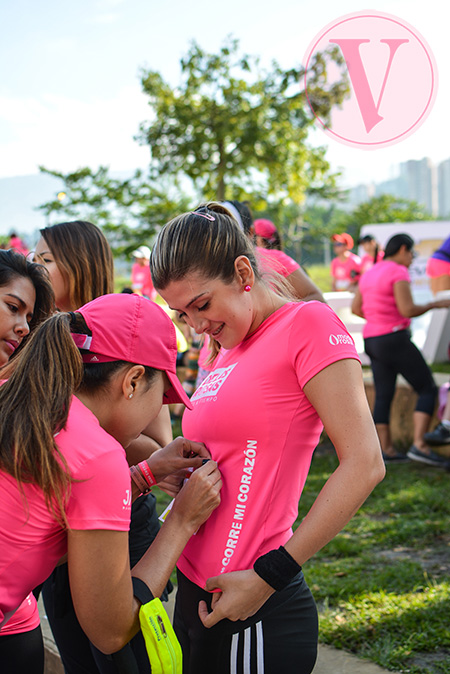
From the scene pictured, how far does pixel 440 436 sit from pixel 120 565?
15.5 ft

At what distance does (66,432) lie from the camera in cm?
142

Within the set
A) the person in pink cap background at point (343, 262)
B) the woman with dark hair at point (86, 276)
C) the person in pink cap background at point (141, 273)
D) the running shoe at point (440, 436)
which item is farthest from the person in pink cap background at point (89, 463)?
the person in pink cap background at point (343, 262)

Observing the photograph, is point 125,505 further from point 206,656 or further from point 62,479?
point 206,656

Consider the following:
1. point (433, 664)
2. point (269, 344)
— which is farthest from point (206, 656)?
point (433, 664)

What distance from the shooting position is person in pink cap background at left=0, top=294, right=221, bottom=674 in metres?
1.38

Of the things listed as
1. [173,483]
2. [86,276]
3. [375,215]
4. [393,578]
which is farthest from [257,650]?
[375,215]

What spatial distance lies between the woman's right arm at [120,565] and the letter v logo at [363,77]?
188 centimetres

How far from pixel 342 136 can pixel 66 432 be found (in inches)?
78.2

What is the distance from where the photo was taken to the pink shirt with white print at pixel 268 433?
1.63 meters

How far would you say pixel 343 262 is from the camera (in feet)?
41.2

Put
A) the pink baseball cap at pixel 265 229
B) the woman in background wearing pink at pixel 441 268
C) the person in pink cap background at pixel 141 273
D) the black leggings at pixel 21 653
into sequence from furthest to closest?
the person in pink cap background at pixel 141 273 < the woman in background wearing pink at pixel 441 268 < the pink baseball cap at pixel 265 229 < the black leggings at pixel 21 653

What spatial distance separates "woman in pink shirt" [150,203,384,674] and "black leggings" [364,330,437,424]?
4493mm

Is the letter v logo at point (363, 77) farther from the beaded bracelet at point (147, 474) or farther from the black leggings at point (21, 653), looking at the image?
the black leggings at point (21, 653)

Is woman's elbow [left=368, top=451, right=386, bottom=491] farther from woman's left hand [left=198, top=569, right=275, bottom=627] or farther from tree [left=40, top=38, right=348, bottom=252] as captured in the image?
tree [left=40, top=38, right=348, bottom=252]
